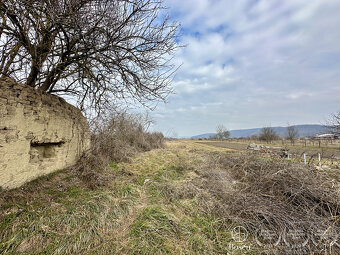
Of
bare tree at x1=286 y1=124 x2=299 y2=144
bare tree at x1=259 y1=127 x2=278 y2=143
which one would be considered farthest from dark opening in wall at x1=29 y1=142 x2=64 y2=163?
bare tree at x1=259 y1=127 x2=278 y2=143

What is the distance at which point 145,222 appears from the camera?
284 cm

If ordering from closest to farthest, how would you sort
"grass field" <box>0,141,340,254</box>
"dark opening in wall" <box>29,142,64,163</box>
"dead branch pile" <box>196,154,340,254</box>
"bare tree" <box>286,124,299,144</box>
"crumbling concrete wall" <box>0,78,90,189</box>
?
"grass field" <box>0,141,340,254</box>
"dead branch pile" <box>196,154,340,254</box>
"crumbling concrete wall" <box>0,78,90,189</box>
"dark opening in wall" <box>29,142,64,163</box>
"bare tree" <box>286,124,299,144</box>

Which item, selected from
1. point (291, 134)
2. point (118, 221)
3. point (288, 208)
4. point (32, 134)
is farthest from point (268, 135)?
point (32, 134)

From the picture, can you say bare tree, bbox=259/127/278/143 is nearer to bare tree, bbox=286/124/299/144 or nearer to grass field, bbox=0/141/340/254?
bare tree, bbox=286/124/299/144

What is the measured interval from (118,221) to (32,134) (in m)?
3.33

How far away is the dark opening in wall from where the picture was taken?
4.23m

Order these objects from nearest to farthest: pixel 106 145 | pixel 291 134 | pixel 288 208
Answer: pixel 288 208 → pixel 106 145 → pixel 291 134

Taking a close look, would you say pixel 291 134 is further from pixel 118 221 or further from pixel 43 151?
pixel 43 151

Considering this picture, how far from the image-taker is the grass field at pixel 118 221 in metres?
2.35

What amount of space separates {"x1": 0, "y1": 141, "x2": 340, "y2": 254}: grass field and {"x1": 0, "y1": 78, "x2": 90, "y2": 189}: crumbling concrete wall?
47cm

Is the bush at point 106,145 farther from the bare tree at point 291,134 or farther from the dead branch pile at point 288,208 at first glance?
the bare tree at point 291,134

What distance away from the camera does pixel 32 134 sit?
4.06m

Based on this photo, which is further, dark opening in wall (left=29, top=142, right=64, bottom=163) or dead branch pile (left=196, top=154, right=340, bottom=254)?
dark opening in wall (left=29, top=142, right=64, bottom=163)

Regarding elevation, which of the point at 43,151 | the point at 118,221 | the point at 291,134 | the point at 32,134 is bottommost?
the point at 118,221
